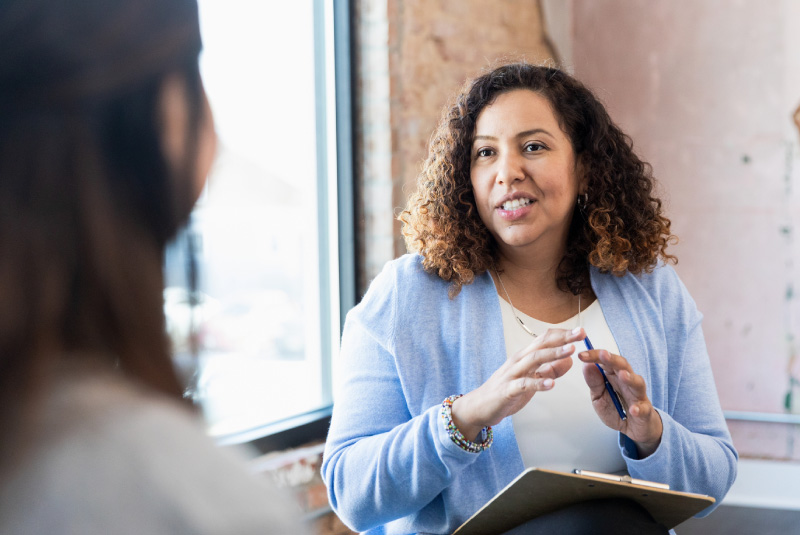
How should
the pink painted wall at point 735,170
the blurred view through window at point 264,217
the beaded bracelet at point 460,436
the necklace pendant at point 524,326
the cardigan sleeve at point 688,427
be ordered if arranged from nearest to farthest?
the beaded bracelet at point 460,436, the cardigan sleeve at point 688,427, the necklace pendant at point 524,326, the blurred view through window at point 264,217, the pink painted wall at point 735,170

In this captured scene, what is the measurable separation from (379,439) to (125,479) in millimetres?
1059

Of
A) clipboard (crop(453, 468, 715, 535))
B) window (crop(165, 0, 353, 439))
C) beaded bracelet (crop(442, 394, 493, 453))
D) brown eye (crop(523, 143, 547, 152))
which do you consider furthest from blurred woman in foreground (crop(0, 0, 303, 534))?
window (crop(165, 0, 353, 439))

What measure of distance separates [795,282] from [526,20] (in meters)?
1.61

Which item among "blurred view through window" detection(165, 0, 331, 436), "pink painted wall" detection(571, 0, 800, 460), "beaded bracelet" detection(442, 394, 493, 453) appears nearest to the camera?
"beaded bracelet" detection(442, 394, 493, 453)

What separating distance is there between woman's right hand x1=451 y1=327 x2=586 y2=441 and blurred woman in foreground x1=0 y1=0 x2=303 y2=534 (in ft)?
2.82

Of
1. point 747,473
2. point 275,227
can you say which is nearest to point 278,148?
point 275,227

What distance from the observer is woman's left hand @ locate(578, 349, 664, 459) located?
1.38 m

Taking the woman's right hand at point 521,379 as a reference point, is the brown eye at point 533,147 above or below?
above

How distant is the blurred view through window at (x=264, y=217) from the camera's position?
7.63 feet

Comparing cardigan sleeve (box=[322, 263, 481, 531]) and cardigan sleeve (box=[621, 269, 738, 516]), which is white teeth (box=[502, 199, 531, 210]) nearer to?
cardigan sleeve (box=[322, 263, 481, 531])

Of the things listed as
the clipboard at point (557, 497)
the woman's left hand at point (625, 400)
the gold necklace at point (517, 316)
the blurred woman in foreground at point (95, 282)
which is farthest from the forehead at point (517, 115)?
the blurred woman in foreground at point (95, 282)

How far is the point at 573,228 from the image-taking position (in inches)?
74.1

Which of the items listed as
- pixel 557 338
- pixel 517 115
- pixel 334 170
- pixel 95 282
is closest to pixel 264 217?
pixel 334 170

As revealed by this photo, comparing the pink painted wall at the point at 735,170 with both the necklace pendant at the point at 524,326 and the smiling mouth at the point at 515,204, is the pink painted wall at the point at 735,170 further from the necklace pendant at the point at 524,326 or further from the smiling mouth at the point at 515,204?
the necklace pendant at the point at 524,326
